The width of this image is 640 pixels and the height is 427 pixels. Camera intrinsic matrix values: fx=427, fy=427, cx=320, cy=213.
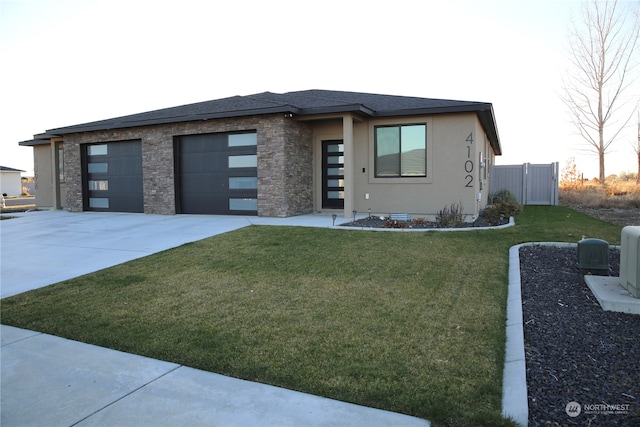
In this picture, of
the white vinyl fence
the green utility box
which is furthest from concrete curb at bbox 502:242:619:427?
the white vinyl fence

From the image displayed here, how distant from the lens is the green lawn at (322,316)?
130 inches

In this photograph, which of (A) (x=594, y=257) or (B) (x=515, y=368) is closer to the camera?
(B) (x=515, y=368)

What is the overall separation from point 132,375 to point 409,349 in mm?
2373

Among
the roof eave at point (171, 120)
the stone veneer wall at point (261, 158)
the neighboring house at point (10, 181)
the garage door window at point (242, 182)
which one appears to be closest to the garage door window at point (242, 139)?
the stone veneer wall at point (261, 158)

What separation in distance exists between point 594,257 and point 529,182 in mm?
16692

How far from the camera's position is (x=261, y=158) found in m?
13.5

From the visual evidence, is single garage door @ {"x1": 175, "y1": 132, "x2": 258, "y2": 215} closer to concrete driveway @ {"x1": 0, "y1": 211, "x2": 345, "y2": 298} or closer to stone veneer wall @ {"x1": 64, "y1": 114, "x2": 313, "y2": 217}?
stone veneer wall @ {"x1": 64, "y1": 114, "x2": 313, "y2": 217}

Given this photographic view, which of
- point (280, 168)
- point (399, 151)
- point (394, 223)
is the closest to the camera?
point (394, 223)

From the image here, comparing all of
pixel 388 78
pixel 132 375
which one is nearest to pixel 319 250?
pixel 132 375

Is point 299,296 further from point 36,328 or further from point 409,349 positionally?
point 36,328

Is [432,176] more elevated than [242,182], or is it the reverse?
[432,176]

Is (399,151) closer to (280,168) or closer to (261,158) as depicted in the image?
(280,168)

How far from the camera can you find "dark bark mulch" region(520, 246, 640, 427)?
116 inches

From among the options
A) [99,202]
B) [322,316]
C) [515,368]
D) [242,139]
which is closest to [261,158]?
[242,139]
